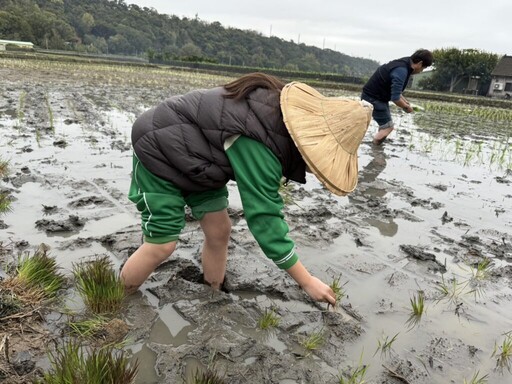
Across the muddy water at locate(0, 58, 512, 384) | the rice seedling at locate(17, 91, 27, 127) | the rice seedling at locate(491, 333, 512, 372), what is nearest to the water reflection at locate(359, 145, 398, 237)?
the muddy water at locate(0, 58, 512, 384)

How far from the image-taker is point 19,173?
4258 millimetres

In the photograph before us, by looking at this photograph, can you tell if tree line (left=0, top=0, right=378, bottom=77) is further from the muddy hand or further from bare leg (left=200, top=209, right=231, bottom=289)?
the muddy hand

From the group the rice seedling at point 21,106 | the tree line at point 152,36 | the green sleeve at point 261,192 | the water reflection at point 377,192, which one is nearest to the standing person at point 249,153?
the green sleeve at point 261,192

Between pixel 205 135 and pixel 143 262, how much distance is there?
78cm

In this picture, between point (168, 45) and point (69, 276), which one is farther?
point (168, 45)

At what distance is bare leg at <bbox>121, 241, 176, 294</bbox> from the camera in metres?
2.22

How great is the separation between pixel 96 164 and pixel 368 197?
3.16 m

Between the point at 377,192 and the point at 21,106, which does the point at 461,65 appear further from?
the point at 377,192

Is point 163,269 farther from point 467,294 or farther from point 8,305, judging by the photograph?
point 467,294

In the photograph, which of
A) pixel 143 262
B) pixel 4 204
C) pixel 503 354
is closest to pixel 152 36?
pixel 4 204

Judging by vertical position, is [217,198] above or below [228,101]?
below

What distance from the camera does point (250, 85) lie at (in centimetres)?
199

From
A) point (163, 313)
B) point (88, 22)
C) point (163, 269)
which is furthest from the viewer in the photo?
point (88, 22)

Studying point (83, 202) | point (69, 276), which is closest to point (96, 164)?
point (83, 202)
